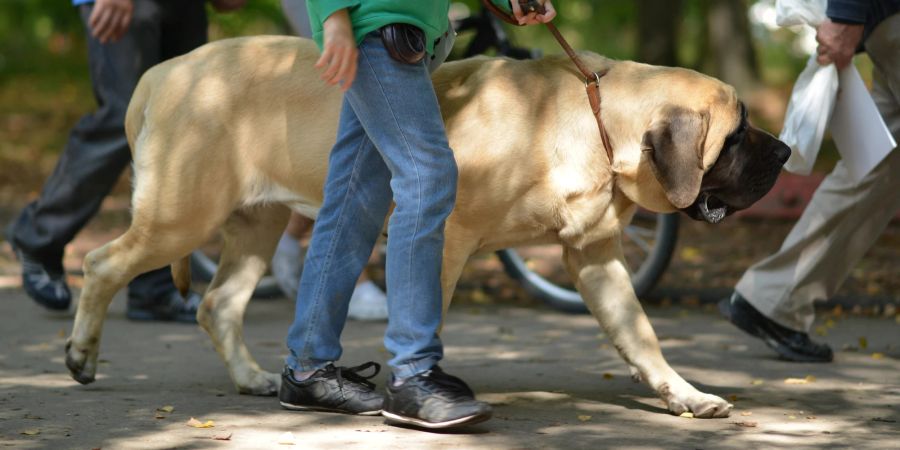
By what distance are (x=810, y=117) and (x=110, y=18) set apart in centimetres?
330

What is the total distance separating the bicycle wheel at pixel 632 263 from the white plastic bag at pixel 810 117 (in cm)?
161

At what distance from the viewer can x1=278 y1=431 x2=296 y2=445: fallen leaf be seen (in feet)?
12.8

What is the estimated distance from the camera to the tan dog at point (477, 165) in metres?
4.28

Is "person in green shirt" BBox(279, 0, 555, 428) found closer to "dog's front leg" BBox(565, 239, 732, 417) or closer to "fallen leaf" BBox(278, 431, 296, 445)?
"fallen leaf" BBox(278, 431, 296, 445)

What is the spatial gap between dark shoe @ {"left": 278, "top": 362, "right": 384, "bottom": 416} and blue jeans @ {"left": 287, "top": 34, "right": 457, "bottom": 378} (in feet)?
1.04

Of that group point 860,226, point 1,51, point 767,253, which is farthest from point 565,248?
point 1,51

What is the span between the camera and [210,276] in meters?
7.71

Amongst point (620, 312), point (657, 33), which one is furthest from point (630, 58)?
point (620, 312)

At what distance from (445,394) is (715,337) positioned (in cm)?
263

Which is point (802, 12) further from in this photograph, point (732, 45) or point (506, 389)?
point (732, 45)

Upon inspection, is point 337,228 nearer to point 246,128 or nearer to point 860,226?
point 246,128

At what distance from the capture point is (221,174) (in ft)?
15.2

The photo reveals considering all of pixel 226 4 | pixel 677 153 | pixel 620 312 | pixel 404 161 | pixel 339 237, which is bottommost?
pixel 620 312

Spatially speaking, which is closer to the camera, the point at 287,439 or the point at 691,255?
the point at 287,439
